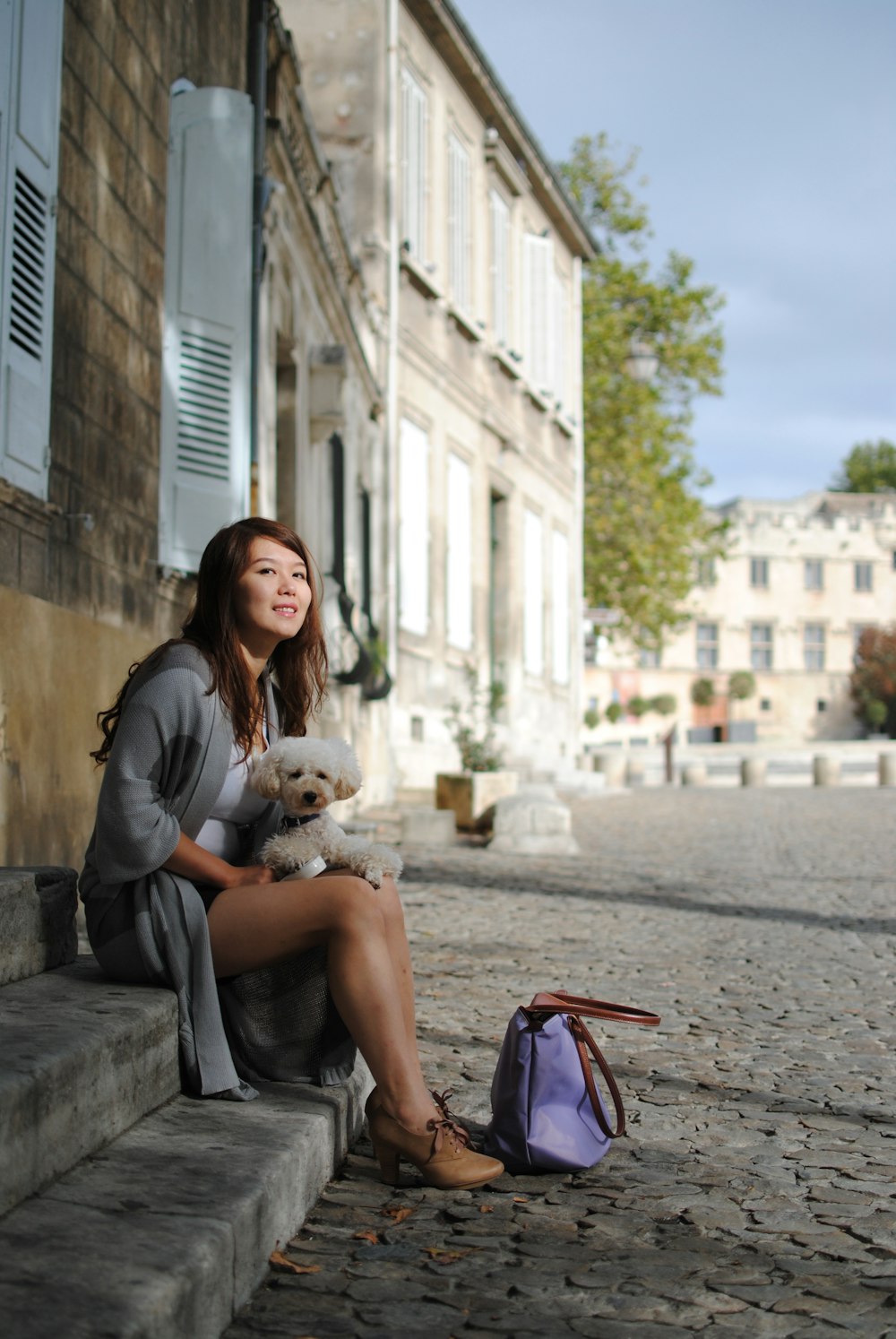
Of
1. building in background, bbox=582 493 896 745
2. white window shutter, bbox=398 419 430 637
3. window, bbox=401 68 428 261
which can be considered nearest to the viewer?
white window shutter, bbox=398 419 430 637

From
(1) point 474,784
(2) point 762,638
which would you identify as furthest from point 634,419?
(2) point 762,638

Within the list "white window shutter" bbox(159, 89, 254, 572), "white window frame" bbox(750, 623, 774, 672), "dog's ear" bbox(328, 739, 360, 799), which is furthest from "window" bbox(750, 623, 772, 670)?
"dog's ear" bbox(328, 739, 360, 799)

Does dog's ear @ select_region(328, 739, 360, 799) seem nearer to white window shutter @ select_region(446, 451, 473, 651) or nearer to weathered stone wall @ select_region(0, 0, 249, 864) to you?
weathered stone wall @ select_region(0, 0, 249, 864)

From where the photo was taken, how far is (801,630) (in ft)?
210

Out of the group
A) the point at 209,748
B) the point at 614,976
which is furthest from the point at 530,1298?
the point at 614,976

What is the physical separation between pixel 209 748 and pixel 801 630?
62.7 metres

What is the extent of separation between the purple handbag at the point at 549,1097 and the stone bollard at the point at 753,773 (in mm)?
24956

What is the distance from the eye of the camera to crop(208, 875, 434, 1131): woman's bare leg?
9.93 ft

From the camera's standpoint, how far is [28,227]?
207 inches

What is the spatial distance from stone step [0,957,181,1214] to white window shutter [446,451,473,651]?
14304mm

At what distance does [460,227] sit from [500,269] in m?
1.74

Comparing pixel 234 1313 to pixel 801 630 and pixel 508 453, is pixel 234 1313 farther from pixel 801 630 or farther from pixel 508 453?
pixel 801 630

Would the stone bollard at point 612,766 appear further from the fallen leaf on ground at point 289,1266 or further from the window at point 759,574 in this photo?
the window at point 759,574

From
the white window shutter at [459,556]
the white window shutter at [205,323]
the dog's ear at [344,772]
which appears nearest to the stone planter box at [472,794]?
the white window shutter at [459,556]
